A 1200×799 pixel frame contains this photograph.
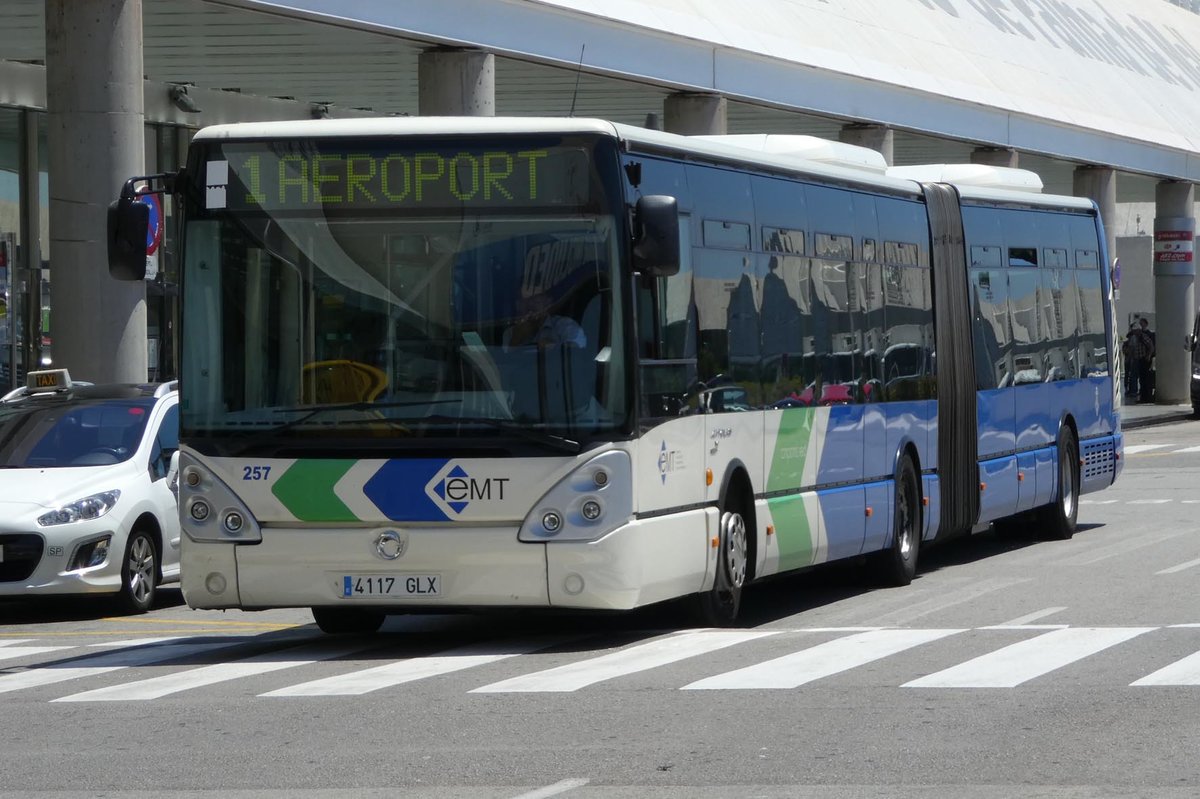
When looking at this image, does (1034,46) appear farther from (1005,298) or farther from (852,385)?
(852,385)

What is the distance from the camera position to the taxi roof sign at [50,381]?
57.6ft

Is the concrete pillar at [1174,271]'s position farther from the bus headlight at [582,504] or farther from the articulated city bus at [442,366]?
the bus headlight at [582,504]

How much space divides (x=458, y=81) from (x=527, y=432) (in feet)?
44.0

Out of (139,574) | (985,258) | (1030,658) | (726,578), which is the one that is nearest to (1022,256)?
(985,258)

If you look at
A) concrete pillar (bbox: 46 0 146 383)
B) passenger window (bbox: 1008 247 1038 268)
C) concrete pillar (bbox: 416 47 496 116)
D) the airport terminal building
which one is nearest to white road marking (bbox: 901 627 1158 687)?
the airport terminal building

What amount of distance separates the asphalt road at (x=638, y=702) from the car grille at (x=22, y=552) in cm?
40

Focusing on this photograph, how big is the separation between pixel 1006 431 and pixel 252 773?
1178 cm

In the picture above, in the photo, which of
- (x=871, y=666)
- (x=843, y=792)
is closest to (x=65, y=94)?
(x=871, y=666)

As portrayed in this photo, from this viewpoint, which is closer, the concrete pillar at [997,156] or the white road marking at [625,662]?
the white road marking at [625,662]

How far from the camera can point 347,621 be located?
13695mm

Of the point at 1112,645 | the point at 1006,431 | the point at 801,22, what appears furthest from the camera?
the point at 801,22

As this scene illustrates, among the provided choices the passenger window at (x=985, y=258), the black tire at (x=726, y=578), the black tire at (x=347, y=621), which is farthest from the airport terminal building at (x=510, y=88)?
the passenger window at (x=985, y=258)

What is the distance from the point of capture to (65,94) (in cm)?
1989

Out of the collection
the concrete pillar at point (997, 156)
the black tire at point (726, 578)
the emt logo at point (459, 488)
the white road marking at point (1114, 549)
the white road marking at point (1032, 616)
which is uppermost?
the concrete pillar at point (997, 156)
